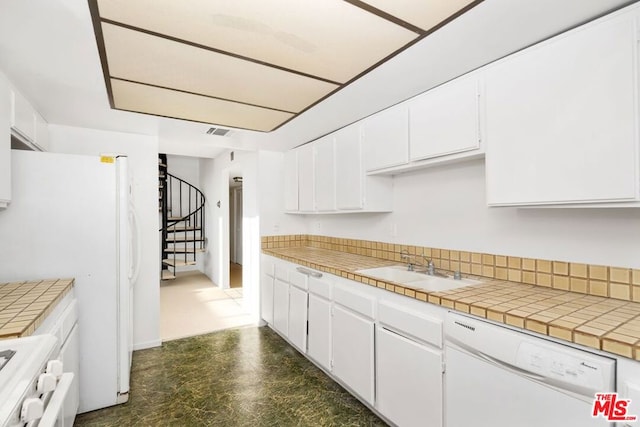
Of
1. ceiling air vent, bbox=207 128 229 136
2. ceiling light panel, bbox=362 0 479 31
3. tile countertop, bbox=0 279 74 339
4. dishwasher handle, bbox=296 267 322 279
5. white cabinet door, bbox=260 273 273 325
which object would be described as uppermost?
ceiling air vent, bbox=207 128 229 136

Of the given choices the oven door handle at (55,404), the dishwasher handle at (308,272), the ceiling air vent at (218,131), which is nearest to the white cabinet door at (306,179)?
the dishwasher handle at (308,272)

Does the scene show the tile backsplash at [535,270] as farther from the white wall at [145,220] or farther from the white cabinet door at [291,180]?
the white wall at [145,220]

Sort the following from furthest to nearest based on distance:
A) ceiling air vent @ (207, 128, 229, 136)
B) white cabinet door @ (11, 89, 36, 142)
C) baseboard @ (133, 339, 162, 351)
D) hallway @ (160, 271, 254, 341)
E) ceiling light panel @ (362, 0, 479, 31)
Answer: hallway @ (160, 271, 254, 341) < baseboard @ (133, 339, 162, 351) < ceiling air vent @ (207, 128, 229, 136) < white cabinet door @ (11, 89, 36, 142) < ceiling light panel @ (362, 0, 479, 31)

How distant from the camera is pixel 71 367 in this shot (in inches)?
73.4

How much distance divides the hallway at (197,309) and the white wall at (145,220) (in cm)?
33

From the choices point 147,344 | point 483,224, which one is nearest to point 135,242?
point 147,344

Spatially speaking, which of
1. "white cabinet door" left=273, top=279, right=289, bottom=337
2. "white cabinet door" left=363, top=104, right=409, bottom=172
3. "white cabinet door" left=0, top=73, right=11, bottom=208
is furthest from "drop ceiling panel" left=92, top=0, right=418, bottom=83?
"white cabinet door" left=273, top=279, right=289, bottom=337

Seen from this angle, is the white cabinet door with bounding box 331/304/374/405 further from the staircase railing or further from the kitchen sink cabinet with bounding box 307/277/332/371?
the staircase railing

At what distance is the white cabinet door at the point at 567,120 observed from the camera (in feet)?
4.09

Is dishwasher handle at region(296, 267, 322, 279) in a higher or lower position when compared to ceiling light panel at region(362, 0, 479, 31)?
lower

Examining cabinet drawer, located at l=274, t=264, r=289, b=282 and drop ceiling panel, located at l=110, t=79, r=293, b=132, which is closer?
drop ceiling panel, located at l=110, t=79, r=293, b=132

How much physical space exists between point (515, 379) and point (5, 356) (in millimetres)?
1972

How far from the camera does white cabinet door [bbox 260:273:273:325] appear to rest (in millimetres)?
3594

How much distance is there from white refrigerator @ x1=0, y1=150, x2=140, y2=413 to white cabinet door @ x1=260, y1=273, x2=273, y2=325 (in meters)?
1.56
